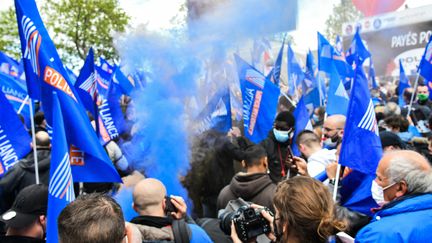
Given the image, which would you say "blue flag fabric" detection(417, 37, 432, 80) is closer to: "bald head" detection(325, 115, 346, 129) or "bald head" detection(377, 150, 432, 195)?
"bald head" detection(325, 115, 346, 129)

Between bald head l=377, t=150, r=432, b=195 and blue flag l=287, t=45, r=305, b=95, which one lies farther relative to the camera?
blue flag l=287, t=45, r=305, b=95

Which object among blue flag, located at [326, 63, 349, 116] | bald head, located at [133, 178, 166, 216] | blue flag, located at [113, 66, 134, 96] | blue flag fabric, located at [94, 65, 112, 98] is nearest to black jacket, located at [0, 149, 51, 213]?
bald head, located at [133, 178, 166, 216]

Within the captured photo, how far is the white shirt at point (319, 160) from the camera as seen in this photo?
4.43 meters

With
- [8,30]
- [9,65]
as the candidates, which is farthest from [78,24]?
[9,65]

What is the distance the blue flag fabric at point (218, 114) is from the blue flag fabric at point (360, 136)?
233 centimetres

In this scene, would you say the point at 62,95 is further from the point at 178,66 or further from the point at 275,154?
the point at 275,154

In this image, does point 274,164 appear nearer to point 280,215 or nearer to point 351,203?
point 351,203

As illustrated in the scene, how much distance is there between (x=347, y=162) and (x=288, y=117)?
2348 mm

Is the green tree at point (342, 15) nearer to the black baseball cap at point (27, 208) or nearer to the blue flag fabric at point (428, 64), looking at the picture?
the blue flag fabric at point (428, 64)

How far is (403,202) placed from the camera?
2480 millimetres

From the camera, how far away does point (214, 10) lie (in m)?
7.32

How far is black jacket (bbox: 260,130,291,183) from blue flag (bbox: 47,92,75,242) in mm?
3073

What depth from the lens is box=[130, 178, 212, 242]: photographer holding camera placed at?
263cm

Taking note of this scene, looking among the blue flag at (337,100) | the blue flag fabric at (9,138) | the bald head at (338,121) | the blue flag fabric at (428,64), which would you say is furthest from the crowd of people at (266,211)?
the blue flag fabric at (428,64)
